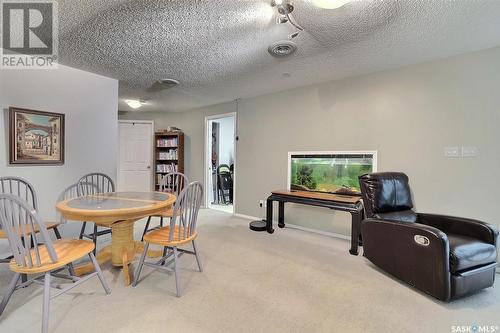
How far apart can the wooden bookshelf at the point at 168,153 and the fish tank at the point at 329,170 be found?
2829 mm

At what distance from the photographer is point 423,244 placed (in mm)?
2020

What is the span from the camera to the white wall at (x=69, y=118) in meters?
2.68

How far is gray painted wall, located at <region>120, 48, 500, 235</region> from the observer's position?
2.60 m

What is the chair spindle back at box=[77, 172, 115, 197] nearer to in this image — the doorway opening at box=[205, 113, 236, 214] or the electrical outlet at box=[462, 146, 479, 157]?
the doorway opening at box=[205, 113, 236, 214]

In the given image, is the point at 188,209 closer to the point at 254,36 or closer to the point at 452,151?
the point at 254,36

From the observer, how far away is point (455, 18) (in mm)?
2025

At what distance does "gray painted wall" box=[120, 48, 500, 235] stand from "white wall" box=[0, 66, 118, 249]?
245cm

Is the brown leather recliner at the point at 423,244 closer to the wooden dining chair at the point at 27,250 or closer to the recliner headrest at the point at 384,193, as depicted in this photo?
the recliner headrest at the point at 384,193

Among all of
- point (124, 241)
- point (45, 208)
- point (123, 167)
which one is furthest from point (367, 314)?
point (123, 167)

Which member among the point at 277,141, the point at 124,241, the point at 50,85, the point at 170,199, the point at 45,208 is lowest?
the point at 124,241

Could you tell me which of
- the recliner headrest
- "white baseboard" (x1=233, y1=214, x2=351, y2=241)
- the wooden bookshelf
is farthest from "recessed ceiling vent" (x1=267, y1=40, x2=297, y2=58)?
the wooden bookshelf

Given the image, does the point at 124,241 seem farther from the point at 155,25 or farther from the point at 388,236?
the point at 388,236

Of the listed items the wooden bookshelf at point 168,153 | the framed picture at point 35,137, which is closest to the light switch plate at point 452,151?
the framed picture at point 35,137

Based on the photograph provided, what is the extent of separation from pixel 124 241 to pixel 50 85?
7.06 ft
